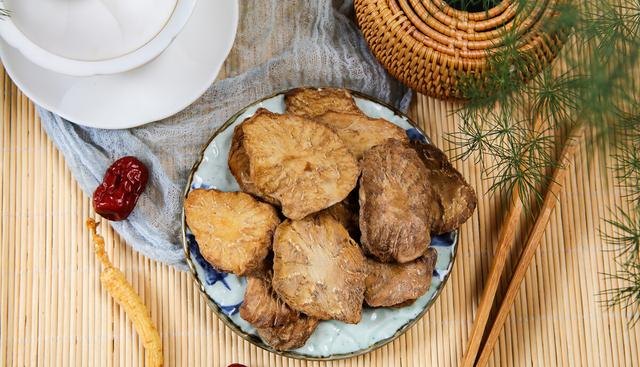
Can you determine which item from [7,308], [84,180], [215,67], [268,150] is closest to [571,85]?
[268,150]

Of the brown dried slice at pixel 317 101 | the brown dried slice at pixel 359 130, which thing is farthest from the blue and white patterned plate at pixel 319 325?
the brown dried slice at pixel 359 130

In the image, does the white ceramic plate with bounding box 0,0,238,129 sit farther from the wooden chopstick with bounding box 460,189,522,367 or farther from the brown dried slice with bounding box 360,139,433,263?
the wooden chopstick with bounding box 460,189,522,367

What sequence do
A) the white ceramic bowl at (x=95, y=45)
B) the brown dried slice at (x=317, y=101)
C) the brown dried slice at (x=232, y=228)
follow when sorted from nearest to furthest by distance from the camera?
the white ceramic bowl at (x=95, y=45)
the brown dried slice at (x=232, y=228)
the brown dried slice at (x=317, y=101)

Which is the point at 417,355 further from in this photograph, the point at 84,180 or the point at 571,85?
the point at 84,180

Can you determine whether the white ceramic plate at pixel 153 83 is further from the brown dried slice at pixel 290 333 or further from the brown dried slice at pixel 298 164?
the brown dried slice at pixel 290 333

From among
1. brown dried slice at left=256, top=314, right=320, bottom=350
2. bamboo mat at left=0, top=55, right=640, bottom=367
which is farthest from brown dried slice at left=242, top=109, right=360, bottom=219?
bamboo mat at left=0, top=55, right=640, bottom=367

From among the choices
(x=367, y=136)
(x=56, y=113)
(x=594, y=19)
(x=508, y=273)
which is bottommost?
(x=56, y=113)
